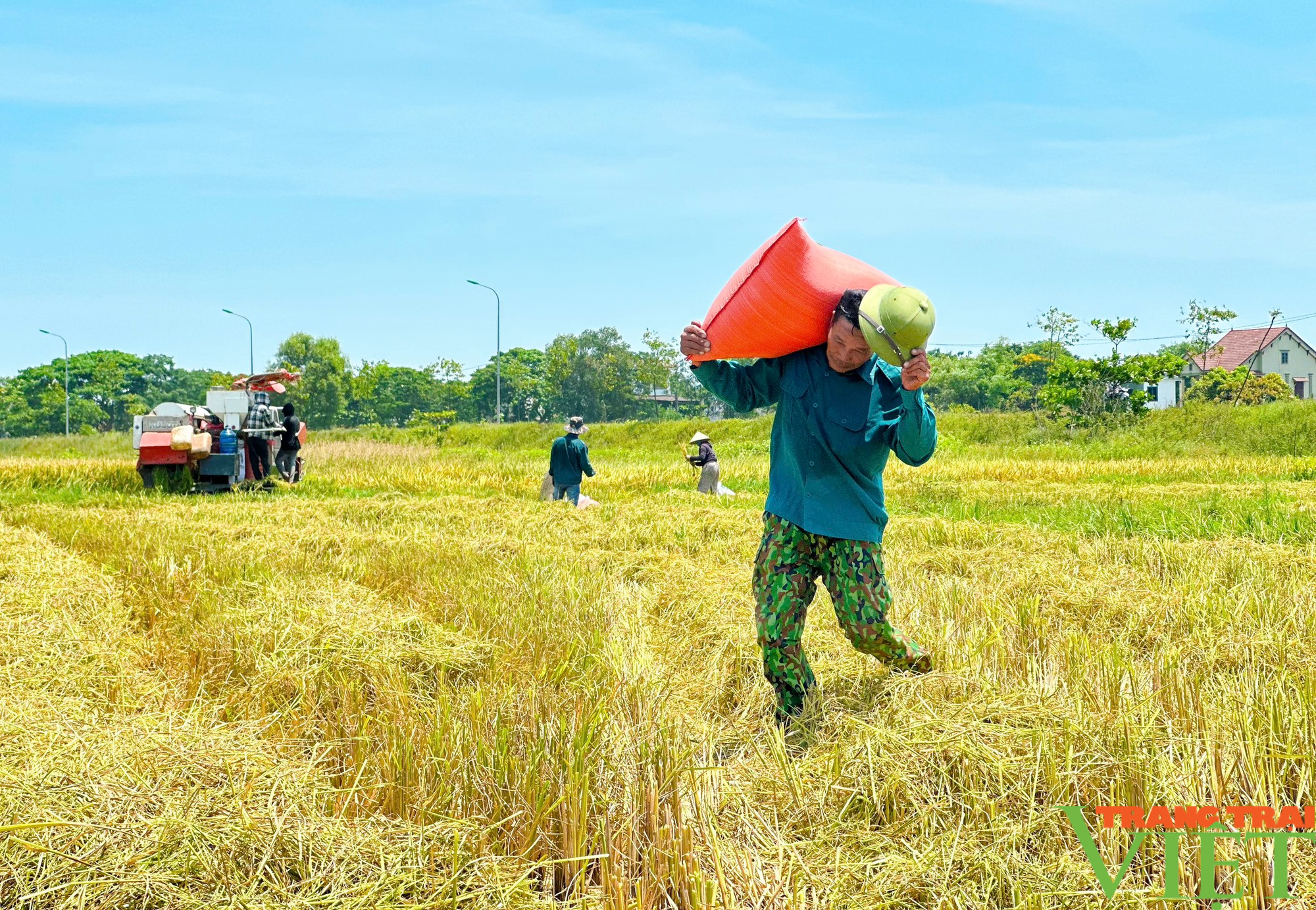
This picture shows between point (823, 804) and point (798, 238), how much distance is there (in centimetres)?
180

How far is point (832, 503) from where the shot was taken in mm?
3307

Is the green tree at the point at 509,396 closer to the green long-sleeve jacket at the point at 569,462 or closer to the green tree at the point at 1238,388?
the green tree at the point at 1238,388

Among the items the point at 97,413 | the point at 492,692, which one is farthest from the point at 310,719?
the point at 97,413

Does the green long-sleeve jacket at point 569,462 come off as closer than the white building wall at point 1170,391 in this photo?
Yes

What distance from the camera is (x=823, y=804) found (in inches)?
108

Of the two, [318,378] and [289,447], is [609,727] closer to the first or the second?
[289,447]

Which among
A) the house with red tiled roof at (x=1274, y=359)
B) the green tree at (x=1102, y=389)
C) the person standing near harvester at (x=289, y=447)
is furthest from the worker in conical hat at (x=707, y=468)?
the house with red tiled roof at (x=1274, y=359)

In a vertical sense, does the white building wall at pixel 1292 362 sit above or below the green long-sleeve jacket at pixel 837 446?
above

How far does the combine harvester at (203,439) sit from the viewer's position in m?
12.7

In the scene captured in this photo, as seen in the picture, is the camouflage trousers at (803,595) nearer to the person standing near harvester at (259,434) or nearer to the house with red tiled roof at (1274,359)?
the person standing near harvester at (259,434)

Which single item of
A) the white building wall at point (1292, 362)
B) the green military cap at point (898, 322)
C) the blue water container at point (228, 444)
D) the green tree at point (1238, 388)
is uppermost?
the white building wall at point (1292, 362)

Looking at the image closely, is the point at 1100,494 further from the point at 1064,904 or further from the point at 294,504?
the point at 1064,904

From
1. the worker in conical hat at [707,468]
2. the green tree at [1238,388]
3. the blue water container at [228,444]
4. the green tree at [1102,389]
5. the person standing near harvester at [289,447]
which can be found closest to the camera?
the worker in conical hat at [707,468]

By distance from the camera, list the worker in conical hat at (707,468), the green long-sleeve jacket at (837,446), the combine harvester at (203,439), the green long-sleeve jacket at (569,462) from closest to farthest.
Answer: the green long-sleeve jacket at (837,446) < the green long-sleeve jacket at (569,462) < the worker in conical hat at (707,468) < the combine harvester at (203,439)
